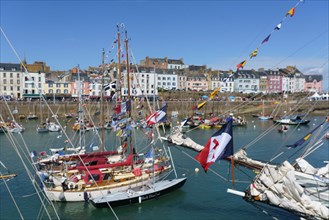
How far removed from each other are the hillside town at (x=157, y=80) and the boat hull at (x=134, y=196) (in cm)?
5386

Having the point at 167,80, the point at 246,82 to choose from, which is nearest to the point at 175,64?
the point at 167,80

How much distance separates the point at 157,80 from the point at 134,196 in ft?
276

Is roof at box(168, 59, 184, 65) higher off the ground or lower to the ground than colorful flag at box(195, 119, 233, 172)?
higher

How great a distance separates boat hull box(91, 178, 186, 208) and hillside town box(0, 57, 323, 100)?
2120 inches

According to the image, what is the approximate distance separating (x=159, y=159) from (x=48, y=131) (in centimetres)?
3516

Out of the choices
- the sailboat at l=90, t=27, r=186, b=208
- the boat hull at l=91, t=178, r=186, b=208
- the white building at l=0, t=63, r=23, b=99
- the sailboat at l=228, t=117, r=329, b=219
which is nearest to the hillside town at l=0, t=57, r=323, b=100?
the white building at l=0, t=63, r=23, b=99

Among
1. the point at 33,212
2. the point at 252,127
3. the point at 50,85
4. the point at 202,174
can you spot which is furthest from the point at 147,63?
the point at 33,212

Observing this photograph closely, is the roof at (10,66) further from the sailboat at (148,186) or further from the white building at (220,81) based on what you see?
the sailboat at (148,186)

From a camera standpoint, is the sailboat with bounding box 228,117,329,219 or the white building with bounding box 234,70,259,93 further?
the white building with bounding box 234,70,259,93

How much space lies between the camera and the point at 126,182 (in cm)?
2330

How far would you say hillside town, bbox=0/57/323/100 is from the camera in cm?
8738

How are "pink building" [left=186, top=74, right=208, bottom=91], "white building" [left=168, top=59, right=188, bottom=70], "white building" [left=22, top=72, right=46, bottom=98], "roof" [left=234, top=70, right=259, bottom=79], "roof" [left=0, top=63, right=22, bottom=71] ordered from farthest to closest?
"white building" [left=168, top=59, right=188, bottom=70]
"roof" [left=234, top=70, right=259, bottom=79]
"pink building" [left=186, top=74, right=208, bottom=91]
"white building" [left=22, top=72, right=46, bottom=98]
"roof" [left=0, top=63, right=22, bottom=71]

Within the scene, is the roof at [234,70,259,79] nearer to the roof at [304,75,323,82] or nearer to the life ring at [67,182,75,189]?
the roof at [304,75,323,82]

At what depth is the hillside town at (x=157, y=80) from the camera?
287 feet
